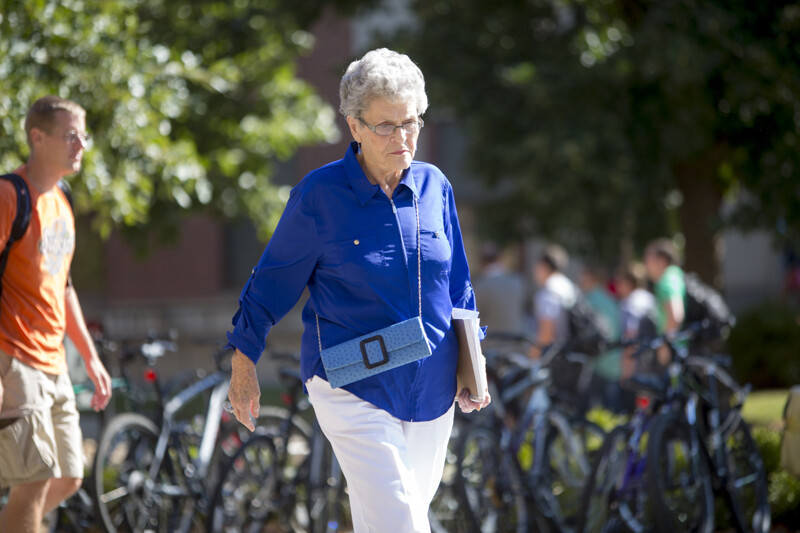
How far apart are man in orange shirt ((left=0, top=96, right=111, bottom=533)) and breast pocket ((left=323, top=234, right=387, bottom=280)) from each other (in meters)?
1.50

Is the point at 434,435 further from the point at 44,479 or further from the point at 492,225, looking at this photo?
the point at 492,225

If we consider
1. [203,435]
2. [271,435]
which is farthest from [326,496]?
[203,435]

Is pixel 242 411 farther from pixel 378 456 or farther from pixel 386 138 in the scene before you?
pixel 386 138

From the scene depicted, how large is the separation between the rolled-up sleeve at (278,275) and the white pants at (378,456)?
0.26 metres

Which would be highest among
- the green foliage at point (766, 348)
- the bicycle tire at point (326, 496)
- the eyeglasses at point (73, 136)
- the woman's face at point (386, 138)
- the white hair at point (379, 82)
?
the eyeglasses at point (73, 136)

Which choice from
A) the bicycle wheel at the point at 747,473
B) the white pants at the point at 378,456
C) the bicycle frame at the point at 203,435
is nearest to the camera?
the white pants at the point at 378,456

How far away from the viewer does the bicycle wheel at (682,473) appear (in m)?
5.62

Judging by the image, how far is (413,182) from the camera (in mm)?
3553

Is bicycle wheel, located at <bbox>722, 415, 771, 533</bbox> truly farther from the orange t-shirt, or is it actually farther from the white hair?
the orange t-shirt

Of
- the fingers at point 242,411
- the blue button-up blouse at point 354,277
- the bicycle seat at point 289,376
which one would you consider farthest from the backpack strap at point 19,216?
the bicycle seat at point 289,376

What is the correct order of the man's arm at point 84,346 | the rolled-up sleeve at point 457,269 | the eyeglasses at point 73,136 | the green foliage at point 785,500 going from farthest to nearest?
the green foliage at point 785,500 < the man's arm at point 84,346 < the eyeglasses at point 73,136 < the rolled-up sleeve at point 457,269

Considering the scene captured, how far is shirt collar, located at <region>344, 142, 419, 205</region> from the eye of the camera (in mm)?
3445

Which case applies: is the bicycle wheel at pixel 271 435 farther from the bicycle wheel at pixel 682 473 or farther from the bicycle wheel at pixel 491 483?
the bicycle wheel at pixel 682 473

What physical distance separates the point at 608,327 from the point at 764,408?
2.35 meters
